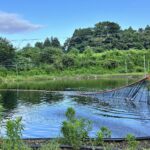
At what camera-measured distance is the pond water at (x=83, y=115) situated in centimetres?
2347

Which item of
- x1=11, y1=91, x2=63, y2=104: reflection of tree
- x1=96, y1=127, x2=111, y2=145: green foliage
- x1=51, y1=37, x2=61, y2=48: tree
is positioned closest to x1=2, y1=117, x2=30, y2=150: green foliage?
x1=96, y1=127, x2=111, y2=145: green foliage

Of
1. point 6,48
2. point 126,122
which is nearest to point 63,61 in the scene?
point 6,48

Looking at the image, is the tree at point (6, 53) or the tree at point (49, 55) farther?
the tree at point (49, 55)

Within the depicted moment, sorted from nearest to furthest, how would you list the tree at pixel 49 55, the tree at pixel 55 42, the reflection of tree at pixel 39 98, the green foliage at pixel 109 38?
the reflection of tree at pixel 39 98 → the tree at pixel 49 55 → the green foliage at pixel 109 38 → the tree at pixel 55 42

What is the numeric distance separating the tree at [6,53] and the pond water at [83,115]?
147 ft

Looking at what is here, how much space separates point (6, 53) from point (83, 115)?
59110 millimetres

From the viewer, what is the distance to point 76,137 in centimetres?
1538

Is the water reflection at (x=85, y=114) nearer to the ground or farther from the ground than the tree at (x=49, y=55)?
nearer to the ground

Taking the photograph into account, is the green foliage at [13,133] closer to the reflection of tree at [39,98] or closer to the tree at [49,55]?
the reflection of tree at [39,98]

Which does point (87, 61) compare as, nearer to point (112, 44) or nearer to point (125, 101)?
point (112, 44)

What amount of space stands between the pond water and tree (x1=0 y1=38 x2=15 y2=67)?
147 ft

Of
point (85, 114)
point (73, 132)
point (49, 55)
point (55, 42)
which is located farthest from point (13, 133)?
point (55, 42)

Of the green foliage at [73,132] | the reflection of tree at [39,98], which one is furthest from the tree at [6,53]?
the green foliage at [73,132]

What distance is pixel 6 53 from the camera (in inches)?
3423
